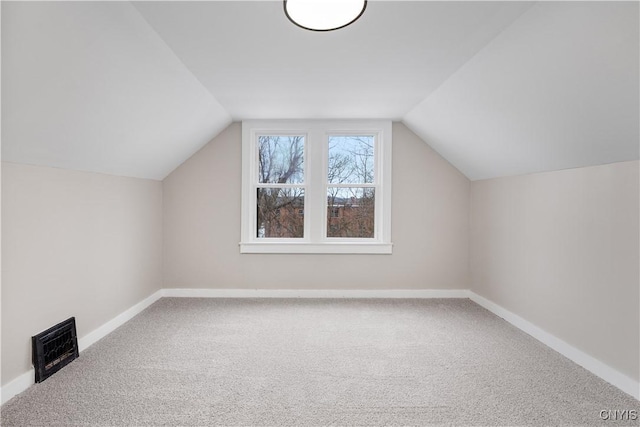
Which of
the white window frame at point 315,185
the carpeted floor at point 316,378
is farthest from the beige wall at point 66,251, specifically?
the white window frame at point 315,185

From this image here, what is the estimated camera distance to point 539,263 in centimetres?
287

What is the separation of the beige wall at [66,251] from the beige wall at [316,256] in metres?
0.48

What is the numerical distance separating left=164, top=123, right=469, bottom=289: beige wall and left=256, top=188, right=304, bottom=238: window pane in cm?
29

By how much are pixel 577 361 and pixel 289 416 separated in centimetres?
215

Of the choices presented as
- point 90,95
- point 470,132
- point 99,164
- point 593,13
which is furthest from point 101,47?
point 470,132

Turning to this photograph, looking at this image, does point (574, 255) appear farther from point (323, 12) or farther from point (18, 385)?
point (18, 385)

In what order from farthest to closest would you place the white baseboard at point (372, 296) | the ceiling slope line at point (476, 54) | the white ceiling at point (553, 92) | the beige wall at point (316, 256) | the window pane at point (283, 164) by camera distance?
the window pane at point (283, 164), the beige wall at point (316, 256), the white baseboard at point (372, 296), the ceiling slope line at point (476, 54), the white ceiling at point (553, 92)

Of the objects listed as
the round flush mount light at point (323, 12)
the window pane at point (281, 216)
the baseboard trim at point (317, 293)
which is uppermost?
the round flush mount light at point (323, 12)

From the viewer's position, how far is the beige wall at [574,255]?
207 centimetres

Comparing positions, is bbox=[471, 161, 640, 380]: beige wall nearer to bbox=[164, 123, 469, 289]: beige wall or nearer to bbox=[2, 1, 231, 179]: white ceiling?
bbox=[164, 123, 469, 289]: beige wall

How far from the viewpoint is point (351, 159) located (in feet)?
13.7

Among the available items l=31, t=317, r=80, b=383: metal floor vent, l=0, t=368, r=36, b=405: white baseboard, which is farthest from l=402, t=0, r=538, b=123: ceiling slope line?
l=0, t=368, r=36, b=405: white baseboard

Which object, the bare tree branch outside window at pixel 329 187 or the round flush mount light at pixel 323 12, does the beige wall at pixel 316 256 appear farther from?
the round flush mount light at pixel 323 12

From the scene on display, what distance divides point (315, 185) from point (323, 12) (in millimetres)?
2635
